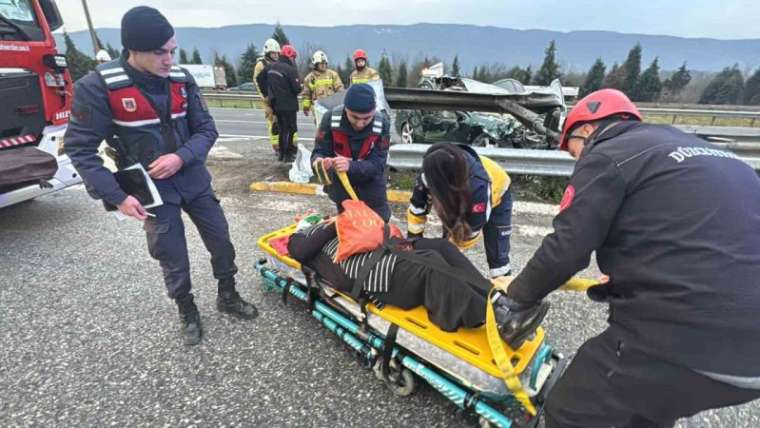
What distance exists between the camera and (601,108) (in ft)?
4.72

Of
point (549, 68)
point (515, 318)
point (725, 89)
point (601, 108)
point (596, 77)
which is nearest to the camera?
point (601, 108)

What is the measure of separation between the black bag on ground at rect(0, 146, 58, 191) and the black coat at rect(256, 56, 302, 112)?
311 centimetres

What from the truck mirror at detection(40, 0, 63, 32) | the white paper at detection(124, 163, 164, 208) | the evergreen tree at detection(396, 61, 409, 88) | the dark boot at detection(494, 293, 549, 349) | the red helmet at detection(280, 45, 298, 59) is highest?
the truck mirror at detection(40, 0, 63, 32)

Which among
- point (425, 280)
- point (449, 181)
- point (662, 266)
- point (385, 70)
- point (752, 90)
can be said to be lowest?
point (385, 70)

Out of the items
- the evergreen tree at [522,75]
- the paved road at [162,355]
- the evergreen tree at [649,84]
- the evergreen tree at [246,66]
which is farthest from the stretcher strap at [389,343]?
the evergreen tree at [246,66]

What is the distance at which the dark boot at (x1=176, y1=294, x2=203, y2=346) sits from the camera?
258 cm

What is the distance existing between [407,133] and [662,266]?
7198mm

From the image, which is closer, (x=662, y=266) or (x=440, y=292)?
(x=662, y=266)

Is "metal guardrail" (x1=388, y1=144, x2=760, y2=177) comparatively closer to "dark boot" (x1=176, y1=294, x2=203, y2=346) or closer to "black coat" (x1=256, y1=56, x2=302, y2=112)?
"black coat" (x1=256, y1=56, x2=302, y2=112)

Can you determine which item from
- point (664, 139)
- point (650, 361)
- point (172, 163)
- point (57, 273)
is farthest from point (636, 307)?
point (57, 273)

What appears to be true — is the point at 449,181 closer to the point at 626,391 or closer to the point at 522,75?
the point at 626,391

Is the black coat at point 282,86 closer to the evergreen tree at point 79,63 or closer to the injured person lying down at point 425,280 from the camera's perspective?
the injured person lying down at point 425,280

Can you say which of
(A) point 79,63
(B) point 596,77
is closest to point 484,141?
(B) point 596,77

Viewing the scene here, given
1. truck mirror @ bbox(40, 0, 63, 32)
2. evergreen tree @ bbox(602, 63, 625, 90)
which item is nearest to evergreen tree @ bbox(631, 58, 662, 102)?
evergreen tree @ bbox(602, 63, 625, 90)
